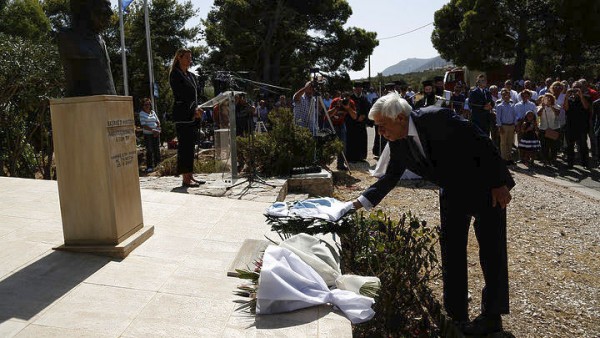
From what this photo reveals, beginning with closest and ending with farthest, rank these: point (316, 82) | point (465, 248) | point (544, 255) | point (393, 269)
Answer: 1. point (465, 248)
2. point (393, 269)
3. point (544, 255)
4. point (316, 82)

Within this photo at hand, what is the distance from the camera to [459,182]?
3.16 m

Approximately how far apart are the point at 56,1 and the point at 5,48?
22535mm

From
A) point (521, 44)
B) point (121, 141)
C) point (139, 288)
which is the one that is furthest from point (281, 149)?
point (521, 44)

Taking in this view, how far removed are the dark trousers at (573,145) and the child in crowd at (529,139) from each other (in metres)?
0.59

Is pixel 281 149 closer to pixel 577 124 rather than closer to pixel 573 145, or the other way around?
pixel 573 145

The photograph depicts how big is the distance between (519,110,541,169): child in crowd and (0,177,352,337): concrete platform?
7.83 metres

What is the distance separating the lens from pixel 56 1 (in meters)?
27.7

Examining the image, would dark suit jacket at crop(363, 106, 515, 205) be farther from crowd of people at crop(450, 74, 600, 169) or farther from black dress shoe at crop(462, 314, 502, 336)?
crowd of people at crop(450, 74, 600, 169)

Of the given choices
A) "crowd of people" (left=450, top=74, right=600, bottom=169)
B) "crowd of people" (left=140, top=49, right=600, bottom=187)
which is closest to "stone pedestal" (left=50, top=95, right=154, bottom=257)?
"crowd of people" (left=140, top=49, right=600, bottom=187)

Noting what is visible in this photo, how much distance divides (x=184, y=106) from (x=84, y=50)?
2.58m

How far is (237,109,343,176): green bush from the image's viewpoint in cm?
768

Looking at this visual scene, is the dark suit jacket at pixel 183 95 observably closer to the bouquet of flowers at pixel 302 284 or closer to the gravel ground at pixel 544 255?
the gravel ground at pixel 544 255

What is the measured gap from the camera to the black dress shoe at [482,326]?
3350 millimetres

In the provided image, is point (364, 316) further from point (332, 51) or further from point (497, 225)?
point (332, 51)
